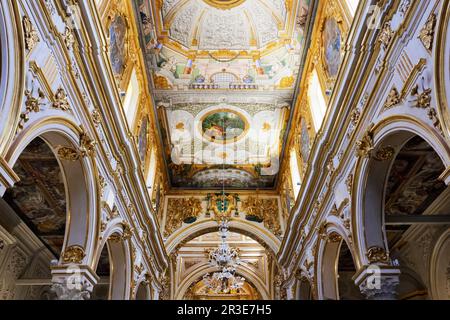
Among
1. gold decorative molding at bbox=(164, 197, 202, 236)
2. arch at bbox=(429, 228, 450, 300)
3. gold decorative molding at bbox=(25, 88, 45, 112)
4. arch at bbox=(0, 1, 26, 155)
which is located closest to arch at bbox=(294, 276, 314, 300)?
arch at bbox=(429, 228, 450, 300)

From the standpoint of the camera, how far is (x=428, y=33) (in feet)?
18.9

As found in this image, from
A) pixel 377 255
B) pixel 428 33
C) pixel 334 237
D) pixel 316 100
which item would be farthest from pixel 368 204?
pixel 316 100

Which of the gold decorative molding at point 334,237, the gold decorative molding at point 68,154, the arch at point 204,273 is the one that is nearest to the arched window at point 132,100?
the gold decorative molding at point 68,154

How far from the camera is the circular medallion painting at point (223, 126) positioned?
16844 millimetres

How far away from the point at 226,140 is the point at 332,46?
800 centimetres

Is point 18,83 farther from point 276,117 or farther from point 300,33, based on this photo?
point 276,117

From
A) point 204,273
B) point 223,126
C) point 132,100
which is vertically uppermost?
point 223,126

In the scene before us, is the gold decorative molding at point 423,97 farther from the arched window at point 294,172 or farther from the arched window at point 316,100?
the arched window at point 294,172

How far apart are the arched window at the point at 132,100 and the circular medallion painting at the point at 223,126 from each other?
417 cm

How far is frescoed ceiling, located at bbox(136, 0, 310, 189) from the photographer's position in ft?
44.2

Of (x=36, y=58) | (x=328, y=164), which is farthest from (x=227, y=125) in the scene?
(x=36, y=58)

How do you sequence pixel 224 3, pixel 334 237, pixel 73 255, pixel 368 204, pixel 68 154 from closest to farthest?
pixel 68 154 < pixel 73 255 < pixel 368 204 < pixel 334 237 < pixel 224 3

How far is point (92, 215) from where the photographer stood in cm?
877

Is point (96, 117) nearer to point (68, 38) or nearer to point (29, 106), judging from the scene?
point (68, 38)
